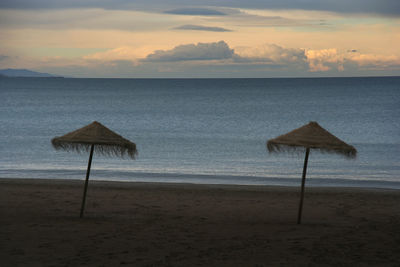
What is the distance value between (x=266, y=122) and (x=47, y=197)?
130 feet

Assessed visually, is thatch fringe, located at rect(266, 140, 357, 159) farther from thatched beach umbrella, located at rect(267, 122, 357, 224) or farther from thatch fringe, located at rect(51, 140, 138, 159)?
thatch fringe, located at rect(51, 140, 138, 159)

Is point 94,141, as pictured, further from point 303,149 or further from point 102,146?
point 303,149

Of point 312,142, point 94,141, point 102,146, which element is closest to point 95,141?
point 94,141

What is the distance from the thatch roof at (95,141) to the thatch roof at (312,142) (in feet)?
9.58

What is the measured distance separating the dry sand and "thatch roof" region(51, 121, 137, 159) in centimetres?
153

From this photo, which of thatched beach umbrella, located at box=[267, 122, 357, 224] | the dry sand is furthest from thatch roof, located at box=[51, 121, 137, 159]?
thatched beach umbrella, located at box=[267, 122, 357, 224]

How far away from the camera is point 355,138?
36.8 meters

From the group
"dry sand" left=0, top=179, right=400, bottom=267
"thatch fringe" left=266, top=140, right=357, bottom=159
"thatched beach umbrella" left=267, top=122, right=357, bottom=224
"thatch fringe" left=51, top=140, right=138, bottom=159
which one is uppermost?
"thatched beach umbrella" left=267, top=122, right=357, bottom=224

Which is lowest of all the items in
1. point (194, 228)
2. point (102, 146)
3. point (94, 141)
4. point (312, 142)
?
point (194, 228)

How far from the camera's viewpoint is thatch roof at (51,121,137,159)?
370 inches

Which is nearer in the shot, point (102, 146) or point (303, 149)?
point (303, 149)

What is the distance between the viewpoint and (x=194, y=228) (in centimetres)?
962

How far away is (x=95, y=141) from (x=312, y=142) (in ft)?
13.6

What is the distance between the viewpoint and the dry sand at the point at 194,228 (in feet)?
25.3
